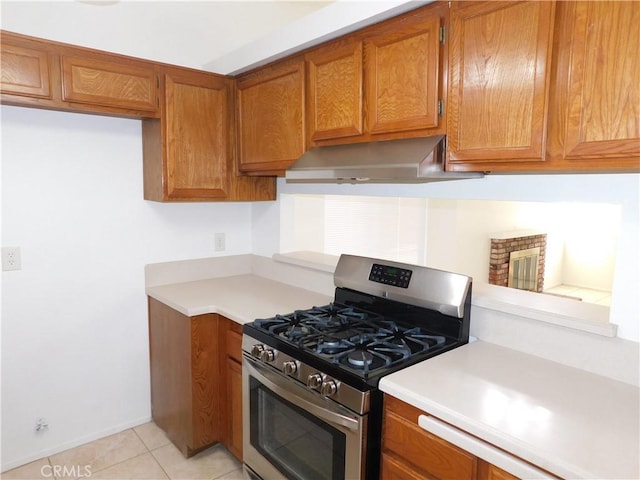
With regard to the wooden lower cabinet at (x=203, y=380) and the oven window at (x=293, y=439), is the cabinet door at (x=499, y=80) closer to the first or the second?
the oven window at (x=293, y=439)

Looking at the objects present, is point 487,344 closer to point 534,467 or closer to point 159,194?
point 534,467

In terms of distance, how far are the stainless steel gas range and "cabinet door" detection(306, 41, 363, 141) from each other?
2.09ft

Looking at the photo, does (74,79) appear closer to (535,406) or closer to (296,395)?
(296,395)

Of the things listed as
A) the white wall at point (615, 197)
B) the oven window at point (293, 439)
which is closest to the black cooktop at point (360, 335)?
the oven window at point (293, 439)

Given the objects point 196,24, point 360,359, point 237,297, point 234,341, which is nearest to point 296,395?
point 360,359

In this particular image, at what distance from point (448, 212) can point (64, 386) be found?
11.7 ft

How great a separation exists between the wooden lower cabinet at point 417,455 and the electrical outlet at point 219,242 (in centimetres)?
181

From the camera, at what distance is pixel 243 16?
2836 mm

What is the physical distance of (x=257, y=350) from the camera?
1.86 meters

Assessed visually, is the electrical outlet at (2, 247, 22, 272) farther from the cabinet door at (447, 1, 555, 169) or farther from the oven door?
the cabinet door at (447, 1, 555, 169)

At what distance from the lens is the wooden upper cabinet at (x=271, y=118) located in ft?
7.13

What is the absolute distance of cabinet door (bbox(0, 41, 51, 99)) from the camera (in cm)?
187

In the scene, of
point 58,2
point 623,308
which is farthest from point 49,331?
point 623,308

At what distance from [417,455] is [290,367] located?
560mm
